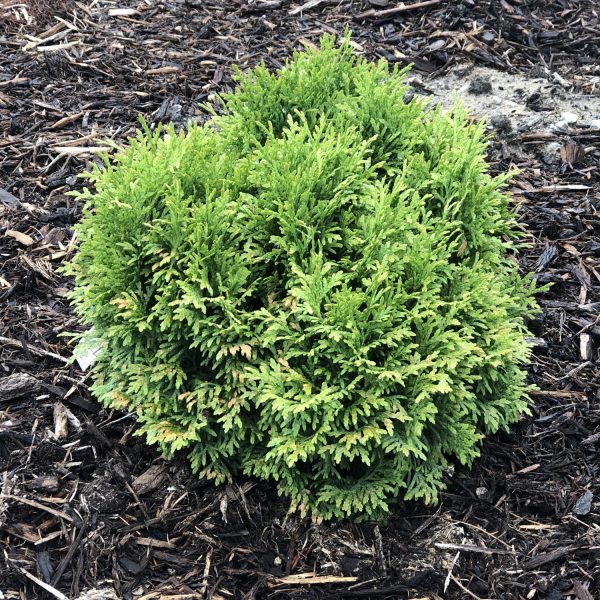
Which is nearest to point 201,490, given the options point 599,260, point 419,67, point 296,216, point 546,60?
point 296,216

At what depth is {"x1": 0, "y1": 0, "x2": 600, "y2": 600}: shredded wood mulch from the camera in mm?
3660

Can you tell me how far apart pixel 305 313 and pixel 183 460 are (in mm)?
1133

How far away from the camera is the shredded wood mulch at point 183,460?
3.66 m

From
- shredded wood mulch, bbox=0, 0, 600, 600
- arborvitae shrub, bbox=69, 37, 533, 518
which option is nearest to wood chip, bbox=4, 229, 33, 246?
shredded wood mulch, bbox=0, 0, 600, 600

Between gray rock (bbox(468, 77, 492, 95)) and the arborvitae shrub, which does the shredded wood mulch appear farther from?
gray rock (bbox(468, 77, 492, 95))

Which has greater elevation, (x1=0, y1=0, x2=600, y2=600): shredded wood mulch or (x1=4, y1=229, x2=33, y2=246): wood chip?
(x1=4, y1=229, x2=33, y2=246): wood chip

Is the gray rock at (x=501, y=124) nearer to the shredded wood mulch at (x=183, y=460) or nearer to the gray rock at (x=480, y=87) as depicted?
the shredded wood mulch at (x=183, y=460)

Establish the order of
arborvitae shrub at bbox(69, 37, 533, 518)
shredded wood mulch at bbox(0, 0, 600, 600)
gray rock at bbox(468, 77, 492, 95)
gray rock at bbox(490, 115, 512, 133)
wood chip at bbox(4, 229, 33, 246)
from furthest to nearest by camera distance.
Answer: gray rock at bbox(468, 77, 492, 95)
gray rock at bbox(490, 115, 512, 133)
wood chip at bbox(4, 229, 33, 246)
shredded wood mulch at bbox(0, 0, 600, 600)
arborvitae shrub at bbox(69, 37, 533, 518)

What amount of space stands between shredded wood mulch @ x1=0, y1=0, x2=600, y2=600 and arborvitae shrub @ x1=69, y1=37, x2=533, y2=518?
0.79ft

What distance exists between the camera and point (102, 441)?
13.4 feet

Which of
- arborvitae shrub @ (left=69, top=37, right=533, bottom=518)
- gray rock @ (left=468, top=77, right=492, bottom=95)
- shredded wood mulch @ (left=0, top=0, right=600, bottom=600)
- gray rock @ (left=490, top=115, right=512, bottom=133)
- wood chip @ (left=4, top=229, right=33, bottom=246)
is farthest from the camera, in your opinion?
gray rock @ (left=468, top=77, right=492, bottom=95)

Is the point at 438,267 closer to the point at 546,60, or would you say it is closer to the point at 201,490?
the point at 201,490

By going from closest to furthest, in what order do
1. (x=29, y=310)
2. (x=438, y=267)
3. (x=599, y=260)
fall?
(x=438, y=267) < (x=29, y=310) < (x=599, y=260)

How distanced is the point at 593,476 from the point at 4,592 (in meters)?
2.95
